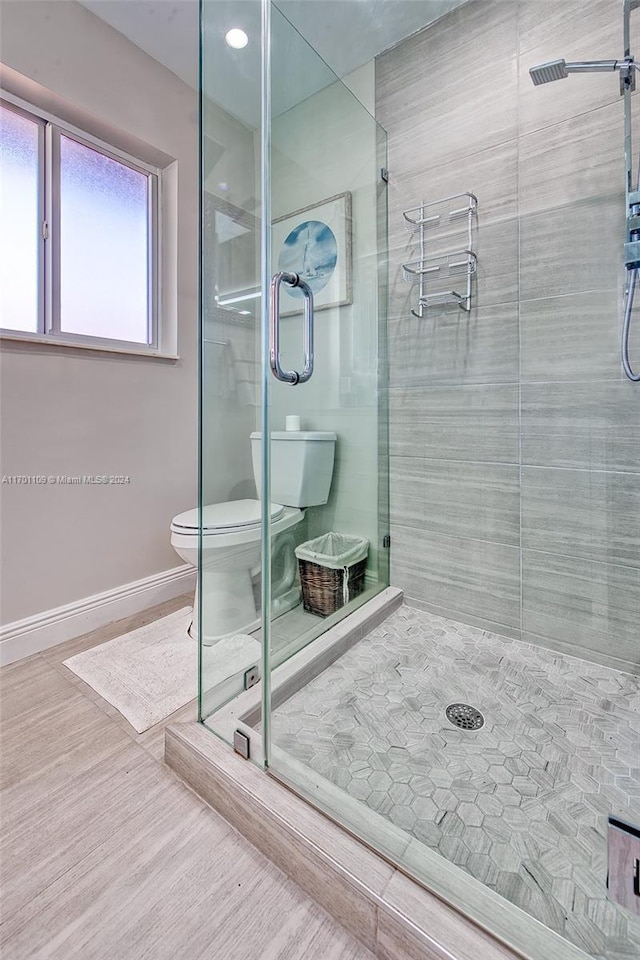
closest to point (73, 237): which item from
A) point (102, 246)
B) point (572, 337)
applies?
point (102, 246)

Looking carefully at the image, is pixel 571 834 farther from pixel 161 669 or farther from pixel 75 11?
pixel 75 11

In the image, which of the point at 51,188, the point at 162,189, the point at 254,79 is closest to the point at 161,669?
the point at 254,79

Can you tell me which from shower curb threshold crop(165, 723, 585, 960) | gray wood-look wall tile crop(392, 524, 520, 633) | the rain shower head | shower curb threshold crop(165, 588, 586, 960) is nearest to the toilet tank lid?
gray wood-look wall tile crop(392, 524, 520, 633)

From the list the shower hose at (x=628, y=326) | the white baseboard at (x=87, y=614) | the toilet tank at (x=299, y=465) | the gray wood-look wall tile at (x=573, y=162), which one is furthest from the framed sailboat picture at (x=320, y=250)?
the white baseboard at (x=87, y=614)

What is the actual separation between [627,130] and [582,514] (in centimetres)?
118

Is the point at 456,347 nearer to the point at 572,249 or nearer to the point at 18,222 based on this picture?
the point at 572,249

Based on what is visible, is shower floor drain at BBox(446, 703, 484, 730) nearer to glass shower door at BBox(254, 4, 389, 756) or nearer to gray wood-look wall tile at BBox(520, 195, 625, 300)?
glass shower door at BBox(254, 4, 389, 756)

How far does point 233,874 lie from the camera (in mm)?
922

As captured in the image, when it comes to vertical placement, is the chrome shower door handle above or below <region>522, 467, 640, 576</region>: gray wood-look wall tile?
above

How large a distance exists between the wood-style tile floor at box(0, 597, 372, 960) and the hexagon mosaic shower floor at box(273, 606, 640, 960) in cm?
25

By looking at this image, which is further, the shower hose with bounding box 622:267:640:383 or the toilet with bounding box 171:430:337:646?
the shower hose with bounding box 622:267:640:383

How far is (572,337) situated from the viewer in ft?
4.98

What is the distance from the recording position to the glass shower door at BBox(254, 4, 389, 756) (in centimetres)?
120

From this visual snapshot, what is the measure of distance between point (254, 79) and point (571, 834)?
1.86 meters
